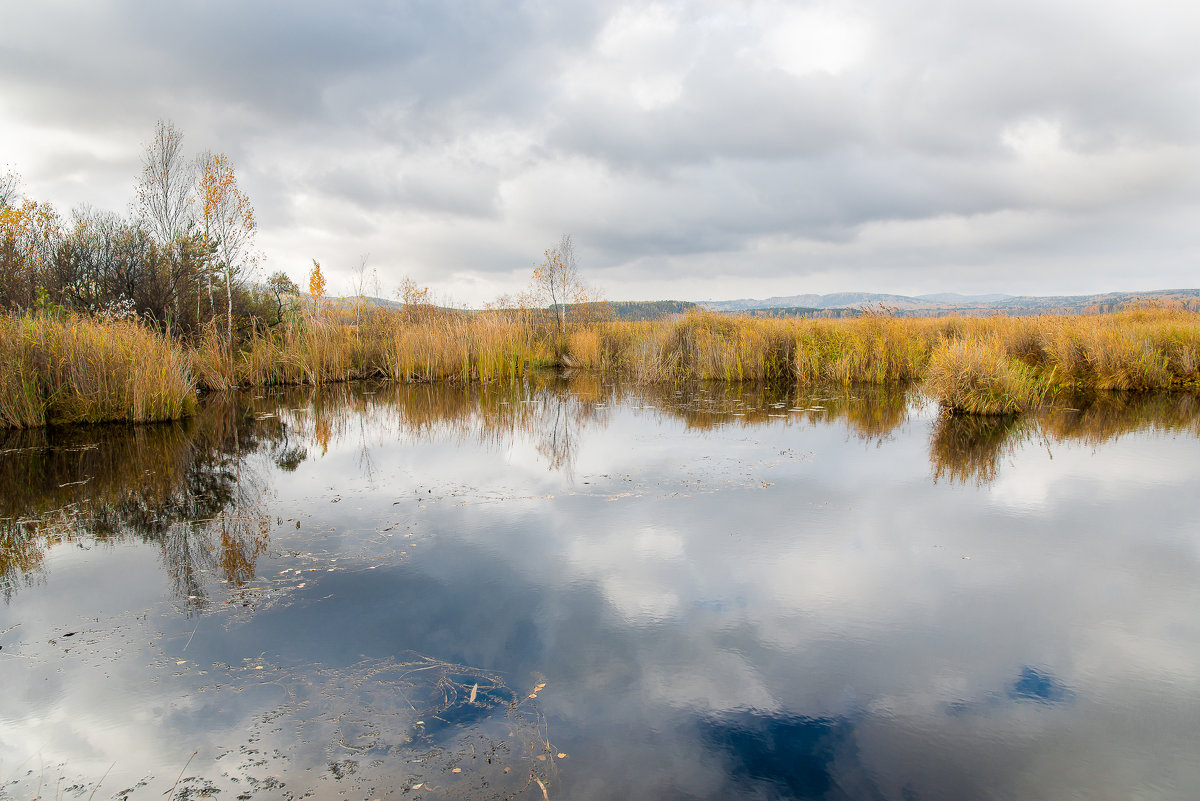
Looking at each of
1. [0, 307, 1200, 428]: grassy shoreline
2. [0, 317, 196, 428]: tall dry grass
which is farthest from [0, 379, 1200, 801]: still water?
[0, 307, 1200, 428]: grassy shoreline

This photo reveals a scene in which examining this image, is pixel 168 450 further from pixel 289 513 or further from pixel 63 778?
pixel 63 778

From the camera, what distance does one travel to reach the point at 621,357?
19.8m

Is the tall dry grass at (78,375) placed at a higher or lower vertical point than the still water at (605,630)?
higher

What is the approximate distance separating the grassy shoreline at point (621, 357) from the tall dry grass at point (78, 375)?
18mm

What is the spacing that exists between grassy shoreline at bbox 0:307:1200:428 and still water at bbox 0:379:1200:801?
2719 millimetres

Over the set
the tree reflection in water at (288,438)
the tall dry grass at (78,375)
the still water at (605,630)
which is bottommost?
the still water at (605,630)

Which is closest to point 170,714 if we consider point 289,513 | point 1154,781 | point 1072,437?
point 289,513

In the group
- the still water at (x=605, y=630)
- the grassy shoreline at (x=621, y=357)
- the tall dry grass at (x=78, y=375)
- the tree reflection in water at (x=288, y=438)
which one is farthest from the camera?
the grassy shoreline at (x=621, y=357)

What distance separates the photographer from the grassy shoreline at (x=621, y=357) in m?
8.91

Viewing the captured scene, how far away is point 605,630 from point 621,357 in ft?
55.0

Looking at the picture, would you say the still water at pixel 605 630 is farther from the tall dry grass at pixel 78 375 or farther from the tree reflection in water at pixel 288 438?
the tall dry grass at pixel 78 375

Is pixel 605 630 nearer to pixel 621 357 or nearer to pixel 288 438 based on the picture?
pixel 288 438

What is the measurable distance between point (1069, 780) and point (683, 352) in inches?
557

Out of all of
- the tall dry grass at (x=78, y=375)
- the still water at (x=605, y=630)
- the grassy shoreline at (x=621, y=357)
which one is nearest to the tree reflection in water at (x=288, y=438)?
the still water at (x=605, y=630)
